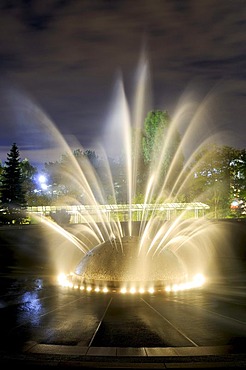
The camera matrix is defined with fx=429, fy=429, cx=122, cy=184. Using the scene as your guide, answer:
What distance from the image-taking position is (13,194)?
5419cm

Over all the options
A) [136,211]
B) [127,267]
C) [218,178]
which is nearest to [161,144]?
[218,178]

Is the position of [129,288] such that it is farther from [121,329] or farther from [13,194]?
[13,194]

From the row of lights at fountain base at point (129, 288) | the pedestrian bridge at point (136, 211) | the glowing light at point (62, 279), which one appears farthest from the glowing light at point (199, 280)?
the pedestrian bridge at point (136, 211)

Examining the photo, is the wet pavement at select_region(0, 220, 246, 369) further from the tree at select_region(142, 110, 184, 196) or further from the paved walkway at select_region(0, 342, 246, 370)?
the tree at select_region(142, 110, 184, 196)

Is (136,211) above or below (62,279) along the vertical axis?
above

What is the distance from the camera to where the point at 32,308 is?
9695mm

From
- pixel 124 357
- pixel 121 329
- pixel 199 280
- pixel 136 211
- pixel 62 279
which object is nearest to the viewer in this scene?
pixel 124 357

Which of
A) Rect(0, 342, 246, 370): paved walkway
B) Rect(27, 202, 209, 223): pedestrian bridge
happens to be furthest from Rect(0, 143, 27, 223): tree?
Rect(0, 342, 246, 370): paved walkway

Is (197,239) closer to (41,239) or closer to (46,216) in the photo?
(41,239)

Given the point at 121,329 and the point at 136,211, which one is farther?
the point at 136,211

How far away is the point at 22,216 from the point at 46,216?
300cm

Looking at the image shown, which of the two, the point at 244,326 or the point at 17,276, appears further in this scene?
the point at 17,276

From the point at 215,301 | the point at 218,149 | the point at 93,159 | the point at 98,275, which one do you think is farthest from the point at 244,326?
the point at 93,159

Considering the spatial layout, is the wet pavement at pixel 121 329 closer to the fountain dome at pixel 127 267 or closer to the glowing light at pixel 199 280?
the glowing light at pixel 199 280
